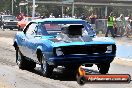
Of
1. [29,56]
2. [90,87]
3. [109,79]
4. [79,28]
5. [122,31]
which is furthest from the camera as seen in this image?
[122,31]

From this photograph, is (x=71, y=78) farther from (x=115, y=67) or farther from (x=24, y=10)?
(x=24, y=10)

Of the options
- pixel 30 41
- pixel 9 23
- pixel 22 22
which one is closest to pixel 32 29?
pixel 30 41

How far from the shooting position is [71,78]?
1162 cm

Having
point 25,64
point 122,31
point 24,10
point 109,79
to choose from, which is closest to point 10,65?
point 25,64

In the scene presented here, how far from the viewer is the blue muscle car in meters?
11.3

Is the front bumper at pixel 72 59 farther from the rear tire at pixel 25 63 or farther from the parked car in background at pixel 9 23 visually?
the parked car in background at pixel 9 23

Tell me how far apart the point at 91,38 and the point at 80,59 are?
92 centimetres

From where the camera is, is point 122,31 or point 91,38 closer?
point 91,38

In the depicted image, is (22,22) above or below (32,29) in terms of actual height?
below

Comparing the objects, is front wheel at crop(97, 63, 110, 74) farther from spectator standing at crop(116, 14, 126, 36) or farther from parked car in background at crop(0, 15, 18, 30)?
parked car in background at crop(0, 15, 18, 30)

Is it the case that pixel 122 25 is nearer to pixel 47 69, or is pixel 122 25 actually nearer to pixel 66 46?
pixel 47 69

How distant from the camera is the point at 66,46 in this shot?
11.3m

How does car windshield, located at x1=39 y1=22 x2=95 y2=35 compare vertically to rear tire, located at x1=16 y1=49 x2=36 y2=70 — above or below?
above

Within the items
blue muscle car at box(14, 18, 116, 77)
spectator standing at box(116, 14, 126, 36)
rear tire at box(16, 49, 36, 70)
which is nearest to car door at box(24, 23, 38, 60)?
blue muscle car at box(14, 18, 116, 77)
